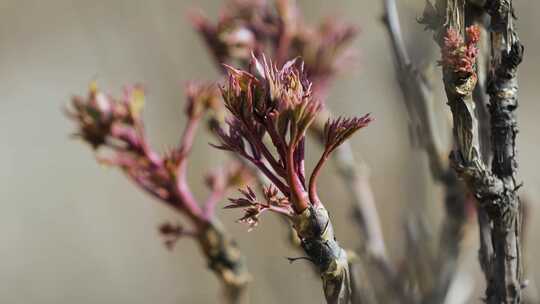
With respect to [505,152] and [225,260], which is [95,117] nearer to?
[225,260]

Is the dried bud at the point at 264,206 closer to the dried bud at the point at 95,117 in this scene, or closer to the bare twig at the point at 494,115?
the bare twig at the point at 494,115

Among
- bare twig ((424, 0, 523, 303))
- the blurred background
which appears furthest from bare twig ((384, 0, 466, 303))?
the blurred background

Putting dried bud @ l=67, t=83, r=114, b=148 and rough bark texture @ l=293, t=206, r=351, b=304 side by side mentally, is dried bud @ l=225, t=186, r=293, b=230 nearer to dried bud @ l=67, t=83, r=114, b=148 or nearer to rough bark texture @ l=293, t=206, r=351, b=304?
rough bark texture @ l=293, t=206, r=351, b=304

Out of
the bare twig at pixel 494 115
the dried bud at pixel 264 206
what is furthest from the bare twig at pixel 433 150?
Answer: the dried bud at pixel 264 206

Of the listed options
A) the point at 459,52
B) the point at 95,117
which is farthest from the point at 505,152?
the point at 95,117

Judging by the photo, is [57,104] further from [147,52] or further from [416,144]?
[416,144]

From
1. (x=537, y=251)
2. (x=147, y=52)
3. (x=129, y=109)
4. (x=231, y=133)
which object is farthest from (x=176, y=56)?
(x=231, y=133)
